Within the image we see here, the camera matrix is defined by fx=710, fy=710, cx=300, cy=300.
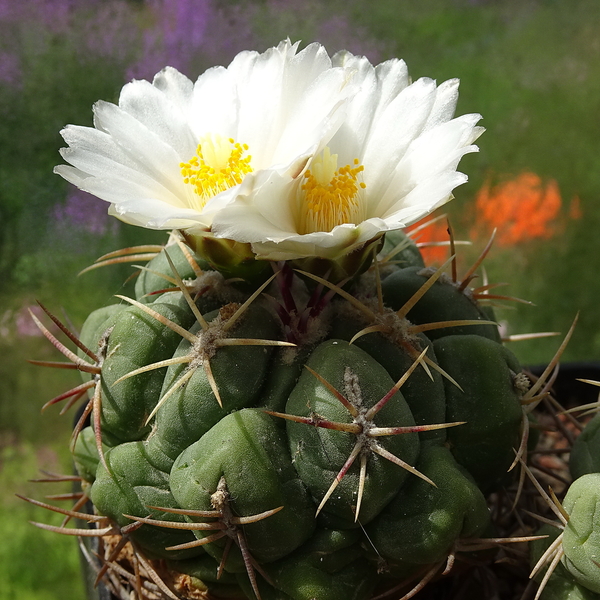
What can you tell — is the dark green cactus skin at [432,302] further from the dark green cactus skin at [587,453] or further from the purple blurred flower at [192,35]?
the purple blurred flower at [192,35]

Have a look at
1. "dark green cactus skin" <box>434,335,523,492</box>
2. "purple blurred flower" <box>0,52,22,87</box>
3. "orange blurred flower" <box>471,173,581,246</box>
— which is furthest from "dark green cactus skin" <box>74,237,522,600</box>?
"orange blurred flower" <box>471,173,581,246</box>

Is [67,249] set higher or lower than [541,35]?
lower

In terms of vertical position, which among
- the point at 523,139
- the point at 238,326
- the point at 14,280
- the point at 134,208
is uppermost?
the point at 134,208

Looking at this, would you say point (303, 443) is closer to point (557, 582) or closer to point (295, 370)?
point (295, 370)

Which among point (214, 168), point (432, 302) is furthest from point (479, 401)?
point (214, 168)

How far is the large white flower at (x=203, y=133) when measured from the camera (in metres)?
0.66

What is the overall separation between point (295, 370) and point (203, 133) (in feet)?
0.90

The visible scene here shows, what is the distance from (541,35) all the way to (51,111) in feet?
4.36

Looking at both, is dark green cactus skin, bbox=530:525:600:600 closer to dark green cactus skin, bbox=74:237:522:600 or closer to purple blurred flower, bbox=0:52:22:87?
dark green cactus skin, bbox=74:237:522:600

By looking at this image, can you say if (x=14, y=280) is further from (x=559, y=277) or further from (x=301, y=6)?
(x=559, y=277)

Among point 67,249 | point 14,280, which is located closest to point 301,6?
point 67,249

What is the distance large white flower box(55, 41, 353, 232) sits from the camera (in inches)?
26.1

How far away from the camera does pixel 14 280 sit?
1623mm

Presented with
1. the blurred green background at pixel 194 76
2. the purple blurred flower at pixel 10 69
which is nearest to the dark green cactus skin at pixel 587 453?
the blurred green background at pixel 194 76
